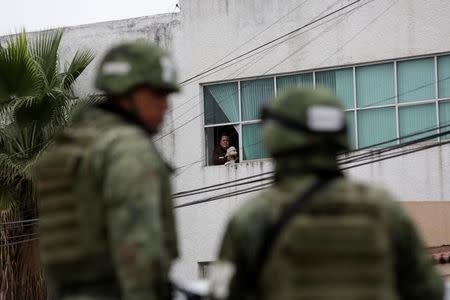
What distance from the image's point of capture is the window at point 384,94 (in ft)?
66.6

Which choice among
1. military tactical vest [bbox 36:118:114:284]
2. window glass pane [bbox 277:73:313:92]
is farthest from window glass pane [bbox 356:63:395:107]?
military tactical vest [bbox 36:118:114:284]

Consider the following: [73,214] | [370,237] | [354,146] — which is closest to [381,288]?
[370,237]

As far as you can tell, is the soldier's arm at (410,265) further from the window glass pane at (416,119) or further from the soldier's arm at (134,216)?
the window glass pane at (416,119)

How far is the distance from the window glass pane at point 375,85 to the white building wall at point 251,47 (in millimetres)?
242

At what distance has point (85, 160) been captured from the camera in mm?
4434

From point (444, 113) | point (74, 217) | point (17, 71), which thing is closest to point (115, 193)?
point (74, 217)

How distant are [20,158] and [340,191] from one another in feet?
58.2

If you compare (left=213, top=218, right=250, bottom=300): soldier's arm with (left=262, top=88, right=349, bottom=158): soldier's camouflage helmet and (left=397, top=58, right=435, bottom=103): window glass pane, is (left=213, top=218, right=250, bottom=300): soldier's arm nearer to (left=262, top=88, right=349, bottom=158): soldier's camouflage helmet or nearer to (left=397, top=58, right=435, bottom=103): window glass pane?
(left=262, top=88, right=349, bottom=158): soldier's camouflage helmet

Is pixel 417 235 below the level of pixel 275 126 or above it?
below

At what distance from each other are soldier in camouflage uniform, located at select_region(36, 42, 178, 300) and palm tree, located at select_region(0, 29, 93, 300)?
54.4 ft

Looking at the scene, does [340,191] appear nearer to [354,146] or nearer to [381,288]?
[381,288]

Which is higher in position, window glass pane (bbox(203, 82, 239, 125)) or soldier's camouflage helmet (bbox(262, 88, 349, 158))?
window glass pane (bbox(203, 82, 239, 125))

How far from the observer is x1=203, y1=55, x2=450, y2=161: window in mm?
20312

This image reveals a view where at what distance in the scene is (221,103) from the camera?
2211cm
